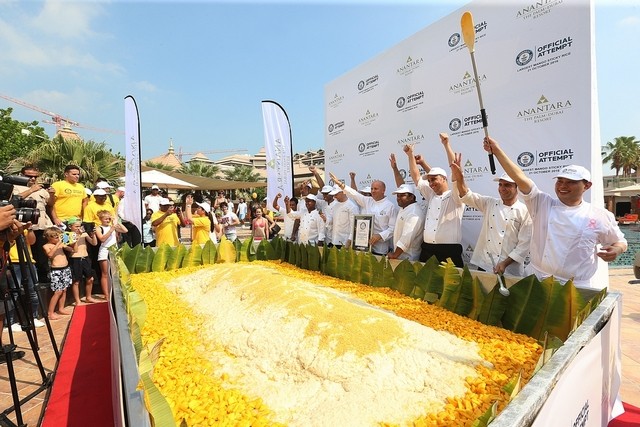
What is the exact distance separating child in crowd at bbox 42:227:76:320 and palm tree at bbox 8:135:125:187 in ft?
31.3

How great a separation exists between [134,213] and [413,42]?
15.9ft

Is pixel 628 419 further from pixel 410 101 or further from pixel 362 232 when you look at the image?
pixel 410 101

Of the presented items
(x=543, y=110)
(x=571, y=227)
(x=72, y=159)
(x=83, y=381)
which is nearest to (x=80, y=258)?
(x=83, y=381)

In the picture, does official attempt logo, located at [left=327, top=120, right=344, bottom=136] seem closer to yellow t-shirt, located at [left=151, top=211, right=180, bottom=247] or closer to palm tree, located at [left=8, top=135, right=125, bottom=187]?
yellow t-shirt, located at [left=151, top=211, right=180, bottom=247]

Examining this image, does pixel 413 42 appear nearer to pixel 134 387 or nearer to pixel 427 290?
pixel 427 290

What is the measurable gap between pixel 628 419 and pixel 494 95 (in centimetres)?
297

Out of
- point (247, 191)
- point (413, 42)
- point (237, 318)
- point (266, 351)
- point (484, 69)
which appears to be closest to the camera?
point (266, 351)

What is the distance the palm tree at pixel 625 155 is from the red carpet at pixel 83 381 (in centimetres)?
4495

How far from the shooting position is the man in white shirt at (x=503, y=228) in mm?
2896

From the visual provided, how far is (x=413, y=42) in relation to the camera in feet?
15.7

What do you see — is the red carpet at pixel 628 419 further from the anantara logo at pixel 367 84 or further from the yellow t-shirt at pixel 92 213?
the yellow t-shirt at pixel 92 213

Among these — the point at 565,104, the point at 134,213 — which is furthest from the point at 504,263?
the point at 134,213

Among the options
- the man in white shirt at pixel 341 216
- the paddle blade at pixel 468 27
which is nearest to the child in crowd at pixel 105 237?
the man in white shirt at pixel 341 216

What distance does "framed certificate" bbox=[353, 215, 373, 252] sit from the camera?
3902 mm
